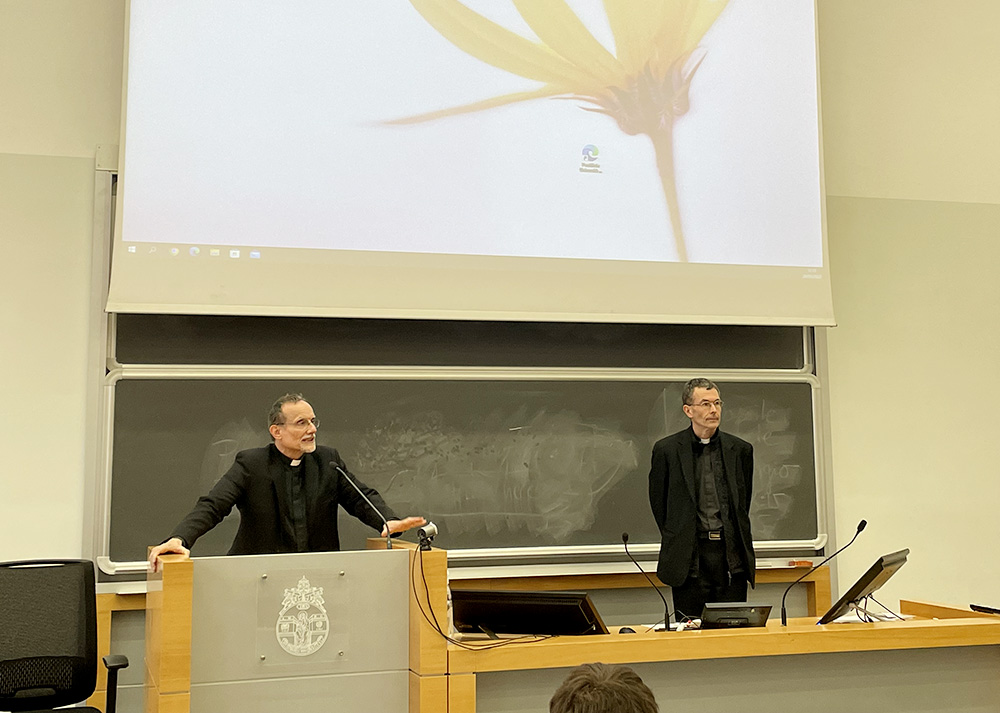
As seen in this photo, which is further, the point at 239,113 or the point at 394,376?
the point at 394,376

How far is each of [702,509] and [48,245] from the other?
2716mm

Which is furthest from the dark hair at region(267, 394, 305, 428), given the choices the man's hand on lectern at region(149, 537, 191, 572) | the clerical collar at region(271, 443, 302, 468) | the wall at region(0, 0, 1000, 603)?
the wall at region(0, 0, 1000, 603)

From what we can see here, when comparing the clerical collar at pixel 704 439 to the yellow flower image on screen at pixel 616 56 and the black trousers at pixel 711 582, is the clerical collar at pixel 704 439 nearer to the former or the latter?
the black trousers at pixel 711 582

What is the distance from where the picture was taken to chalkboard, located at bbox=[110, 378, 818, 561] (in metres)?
3.89

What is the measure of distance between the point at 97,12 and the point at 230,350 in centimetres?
148

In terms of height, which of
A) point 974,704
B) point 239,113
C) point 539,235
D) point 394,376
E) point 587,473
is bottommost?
point 974,704

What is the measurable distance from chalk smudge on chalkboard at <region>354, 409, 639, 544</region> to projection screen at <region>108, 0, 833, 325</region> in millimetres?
508

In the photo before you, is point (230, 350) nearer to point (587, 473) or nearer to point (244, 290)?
point (244, 290)

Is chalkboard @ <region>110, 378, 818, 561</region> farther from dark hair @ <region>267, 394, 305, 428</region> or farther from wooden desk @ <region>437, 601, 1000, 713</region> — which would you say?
wooden desk @ <region>437, 601, 1000, 713</region>

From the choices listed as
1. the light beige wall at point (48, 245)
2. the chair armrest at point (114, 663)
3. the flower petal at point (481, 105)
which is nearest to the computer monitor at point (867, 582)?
the chair armrest at point (114, 663)

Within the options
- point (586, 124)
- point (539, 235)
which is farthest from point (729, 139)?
point (539, 235)

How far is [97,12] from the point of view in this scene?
4113mm

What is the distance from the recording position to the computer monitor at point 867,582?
289cm

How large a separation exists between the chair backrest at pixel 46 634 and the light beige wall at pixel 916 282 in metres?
3.28
